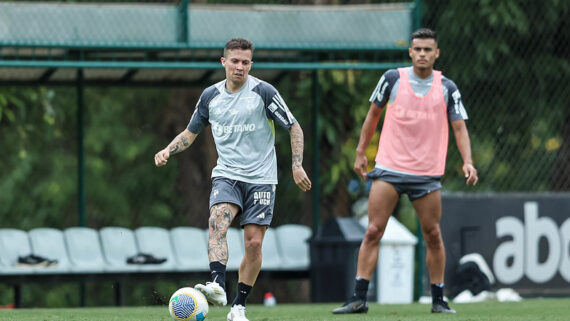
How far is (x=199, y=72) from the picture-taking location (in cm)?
1322

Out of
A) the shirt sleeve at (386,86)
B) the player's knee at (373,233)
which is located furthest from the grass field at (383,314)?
the shirt sleeve at (386,86)

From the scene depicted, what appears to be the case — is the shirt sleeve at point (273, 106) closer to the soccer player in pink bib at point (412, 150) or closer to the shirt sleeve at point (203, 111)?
the shirt sleeve at point (203, 111)

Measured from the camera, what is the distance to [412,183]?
28.8 ft

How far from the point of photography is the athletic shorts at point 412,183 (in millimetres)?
8766

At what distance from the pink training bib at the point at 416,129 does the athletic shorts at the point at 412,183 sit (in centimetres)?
5

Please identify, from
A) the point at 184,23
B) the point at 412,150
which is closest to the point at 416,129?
the point at 412,150

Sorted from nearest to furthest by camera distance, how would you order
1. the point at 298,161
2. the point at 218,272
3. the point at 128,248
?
the point at 218,272, the point at 298,161, the point at 128,248

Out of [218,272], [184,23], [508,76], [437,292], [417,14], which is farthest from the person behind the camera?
[508,76]

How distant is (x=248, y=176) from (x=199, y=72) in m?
5.72

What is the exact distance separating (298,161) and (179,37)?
4.44 metres

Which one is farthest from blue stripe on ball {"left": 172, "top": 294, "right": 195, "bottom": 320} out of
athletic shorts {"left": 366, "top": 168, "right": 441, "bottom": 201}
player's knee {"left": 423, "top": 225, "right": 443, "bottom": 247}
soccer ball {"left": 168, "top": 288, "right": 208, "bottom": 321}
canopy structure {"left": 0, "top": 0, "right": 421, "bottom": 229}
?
canopy structure {"left": 0, "top": 0, "right": 421, "bottom": 229}

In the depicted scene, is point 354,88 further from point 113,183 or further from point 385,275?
point 113,183

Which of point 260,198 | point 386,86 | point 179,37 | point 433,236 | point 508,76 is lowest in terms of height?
point 433,236

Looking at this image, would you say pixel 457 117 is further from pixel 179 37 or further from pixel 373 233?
pixel 179 37
